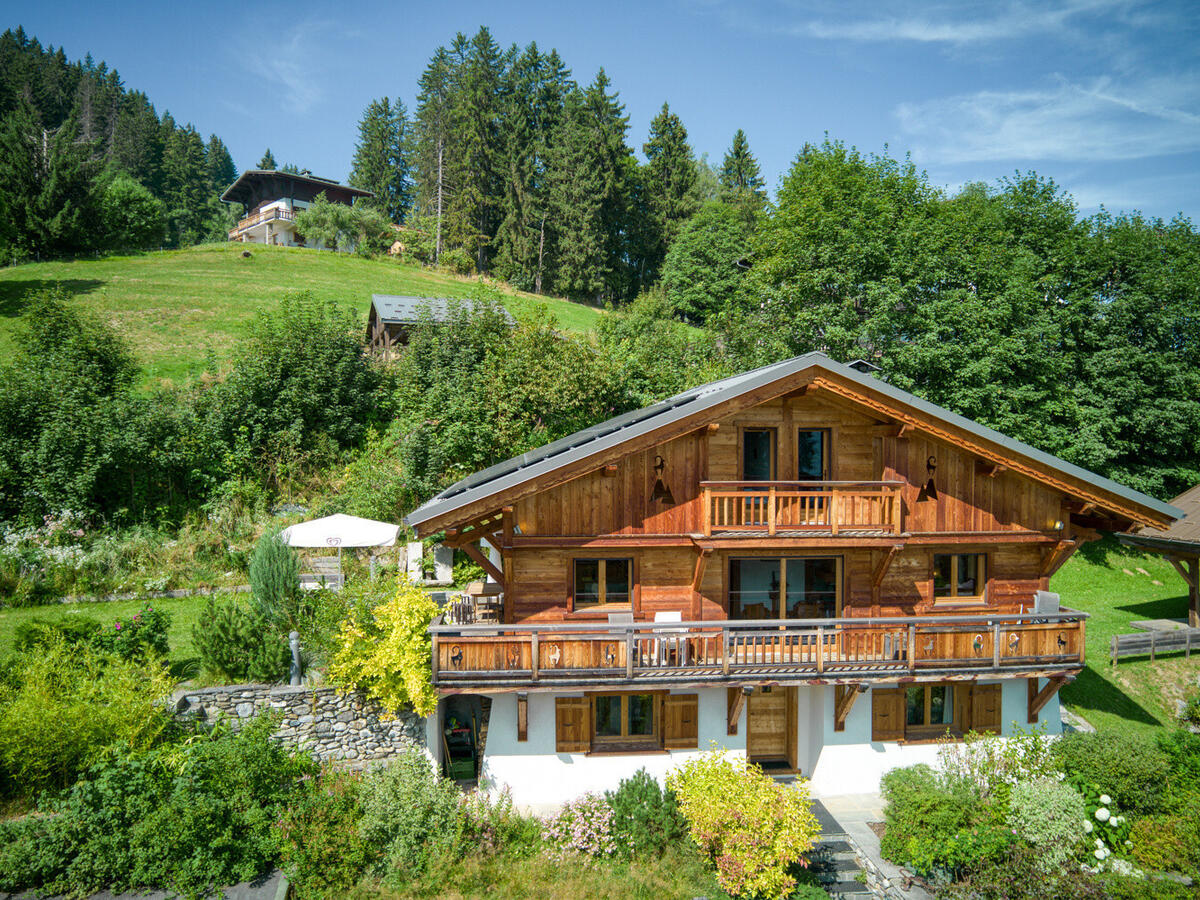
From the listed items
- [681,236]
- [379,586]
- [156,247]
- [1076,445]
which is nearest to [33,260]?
[156,247]

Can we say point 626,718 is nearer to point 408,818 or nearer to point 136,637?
point 408,818

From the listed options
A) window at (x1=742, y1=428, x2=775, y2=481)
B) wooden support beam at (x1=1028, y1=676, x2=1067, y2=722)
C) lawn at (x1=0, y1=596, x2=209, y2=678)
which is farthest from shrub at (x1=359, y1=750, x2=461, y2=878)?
wooden support beam at (x1=1028, y1=676, x2=1067, y2=722)

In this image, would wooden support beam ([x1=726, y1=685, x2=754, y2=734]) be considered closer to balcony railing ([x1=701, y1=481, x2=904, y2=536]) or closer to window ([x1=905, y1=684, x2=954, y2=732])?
balcony railing ([x1=701, y1=481, x2=904, y2=536])

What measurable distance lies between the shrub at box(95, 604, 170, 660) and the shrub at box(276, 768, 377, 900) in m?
4.72

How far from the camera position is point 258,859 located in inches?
473

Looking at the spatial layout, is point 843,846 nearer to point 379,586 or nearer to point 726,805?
point 726,805

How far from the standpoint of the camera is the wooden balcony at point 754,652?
42.5 ft

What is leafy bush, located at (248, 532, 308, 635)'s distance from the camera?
A: 1538cm

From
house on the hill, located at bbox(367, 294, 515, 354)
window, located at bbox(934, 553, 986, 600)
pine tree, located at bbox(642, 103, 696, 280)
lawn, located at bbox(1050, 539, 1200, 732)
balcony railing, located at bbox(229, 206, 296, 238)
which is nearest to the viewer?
window, located at bbox(934, 553, 986, 600)

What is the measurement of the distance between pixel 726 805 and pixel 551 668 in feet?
12.3

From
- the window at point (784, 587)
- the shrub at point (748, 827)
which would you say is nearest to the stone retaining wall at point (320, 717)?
the shrub at point (748, 827)

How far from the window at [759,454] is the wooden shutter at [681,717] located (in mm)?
4685

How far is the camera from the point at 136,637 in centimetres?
1474

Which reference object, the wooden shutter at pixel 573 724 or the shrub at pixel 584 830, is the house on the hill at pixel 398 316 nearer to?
the wooden shutter at pixel 573 724
